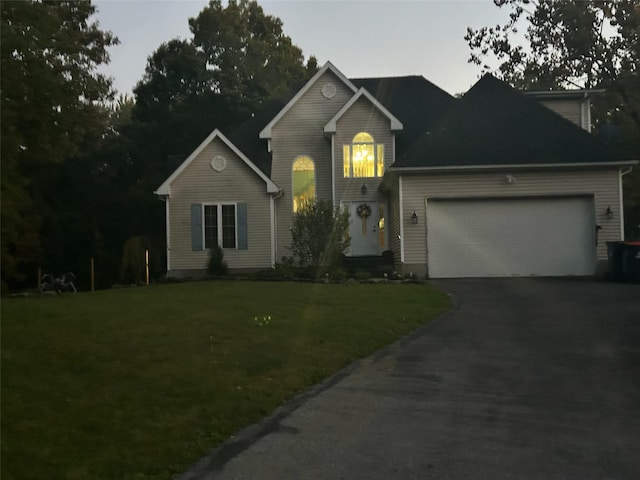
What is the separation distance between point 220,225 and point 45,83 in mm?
8308

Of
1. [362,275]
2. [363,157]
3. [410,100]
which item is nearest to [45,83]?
[362,275]

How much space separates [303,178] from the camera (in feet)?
81.8

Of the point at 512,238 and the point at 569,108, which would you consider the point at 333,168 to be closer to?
the point at 512,238

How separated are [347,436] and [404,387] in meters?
1.80

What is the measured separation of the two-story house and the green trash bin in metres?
0.94

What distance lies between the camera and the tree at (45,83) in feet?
50.0

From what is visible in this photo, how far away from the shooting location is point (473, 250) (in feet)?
64.1

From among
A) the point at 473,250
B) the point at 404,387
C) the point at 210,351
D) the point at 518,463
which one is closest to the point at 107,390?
the point at 210,351

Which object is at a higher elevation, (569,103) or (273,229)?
(569,103)

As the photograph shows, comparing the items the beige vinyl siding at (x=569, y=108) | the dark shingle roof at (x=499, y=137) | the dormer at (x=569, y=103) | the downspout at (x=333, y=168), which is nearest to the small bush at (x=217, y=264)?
the downspout at (x=333, y=168)

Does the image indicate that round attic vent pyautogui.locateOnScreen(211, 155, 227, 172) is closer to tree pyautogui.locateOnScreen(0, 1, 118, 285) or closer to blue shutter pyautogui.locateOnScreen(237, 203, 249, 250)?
blue shutter pyautogui.locateOnScreen(237, 203, 249, 250)

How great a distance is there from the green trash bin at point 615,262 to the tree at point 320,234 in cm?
678

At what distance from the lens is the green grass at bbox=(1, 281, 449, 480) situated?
533 centimetres

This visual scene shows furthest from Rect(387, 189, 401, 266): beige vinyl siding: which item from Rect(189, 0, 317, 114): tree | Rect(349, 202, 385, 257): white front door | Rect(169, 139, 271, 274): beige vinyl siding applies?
Rect(189, 0, 317, 114): tree
